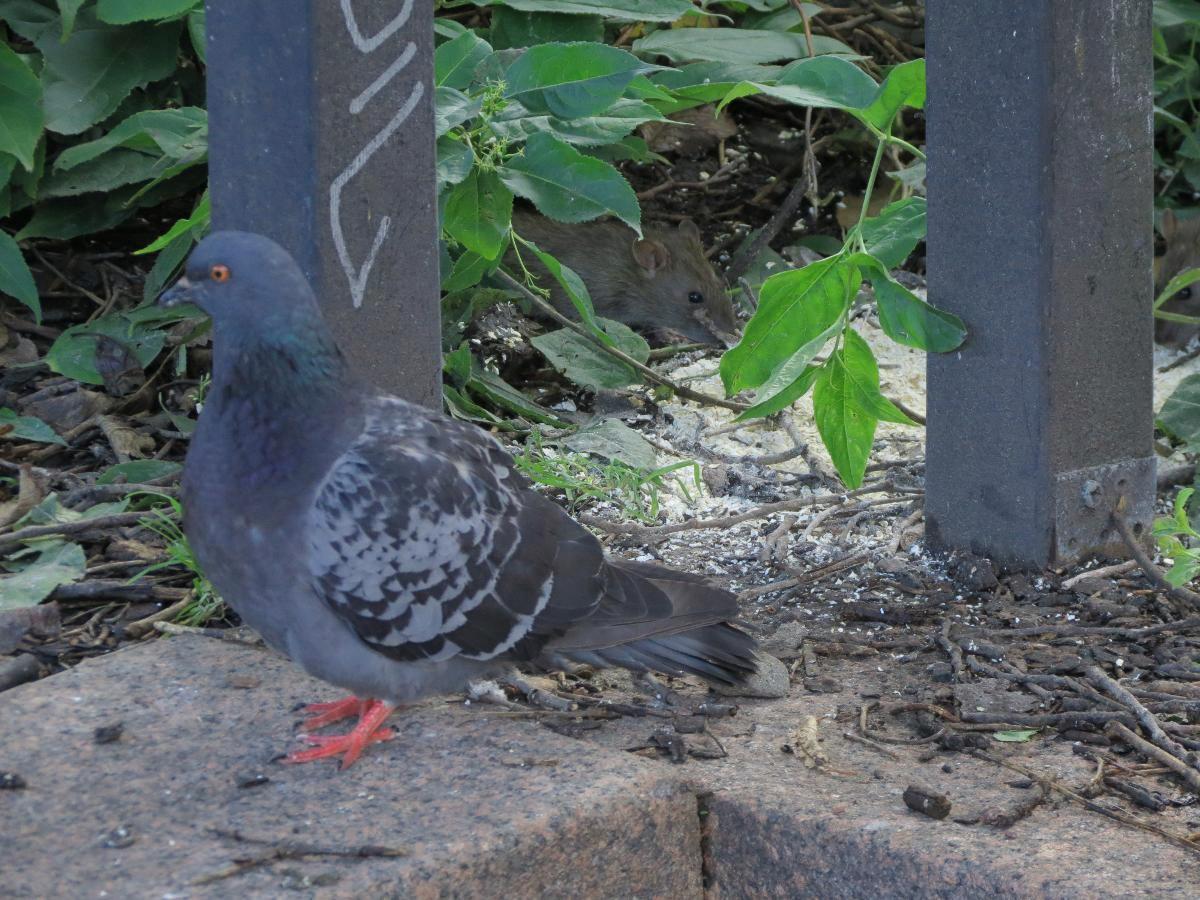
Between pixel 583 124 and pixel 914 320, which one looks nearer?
pixel 914 320

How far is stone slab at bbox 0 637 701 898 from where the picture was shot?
221cm

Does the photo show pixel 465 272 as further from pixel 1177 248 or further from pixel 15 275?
pixel 1177 248

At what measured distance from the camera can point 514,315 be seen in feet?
17.1

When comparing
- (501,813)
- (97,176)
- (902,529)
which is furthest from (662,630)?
(97,176)

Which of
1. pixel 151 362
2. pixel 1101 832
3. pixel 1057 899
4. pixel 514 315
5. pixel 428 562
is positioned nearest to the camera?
pixel 1057 899

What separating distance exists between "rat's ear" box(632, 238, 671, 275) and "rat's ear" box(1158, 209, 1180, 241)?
7.41ft

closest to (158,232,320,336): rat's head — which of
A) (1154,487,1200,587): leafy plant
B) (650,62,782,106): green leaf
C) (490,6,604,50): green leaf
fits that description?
(1154,487,1200,587): leafy plant

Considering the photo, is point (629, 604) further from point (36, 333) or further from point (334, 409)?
point (36, 333)

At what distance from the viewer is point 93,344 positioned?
4.38 meters

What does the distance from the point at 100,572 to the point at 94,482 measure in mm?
516

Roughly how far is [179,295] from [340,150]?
0.62m

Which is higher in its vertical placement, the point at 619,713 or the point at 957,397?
the point at 957,397

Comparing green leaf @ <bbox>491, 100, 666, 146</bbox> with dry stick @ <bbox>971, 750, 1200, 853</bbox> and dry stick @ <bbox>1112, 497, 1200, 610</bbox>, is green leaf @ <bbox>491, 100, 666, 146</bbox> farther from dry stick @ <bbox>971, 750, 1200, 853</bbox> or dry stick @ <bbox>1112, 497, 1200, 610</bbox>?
dry stick @ <bbox>971, 750, 1200, 853</bbox>

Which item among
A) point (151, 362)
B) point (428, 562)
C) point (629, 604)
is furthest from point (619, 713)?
point (151, 362)
